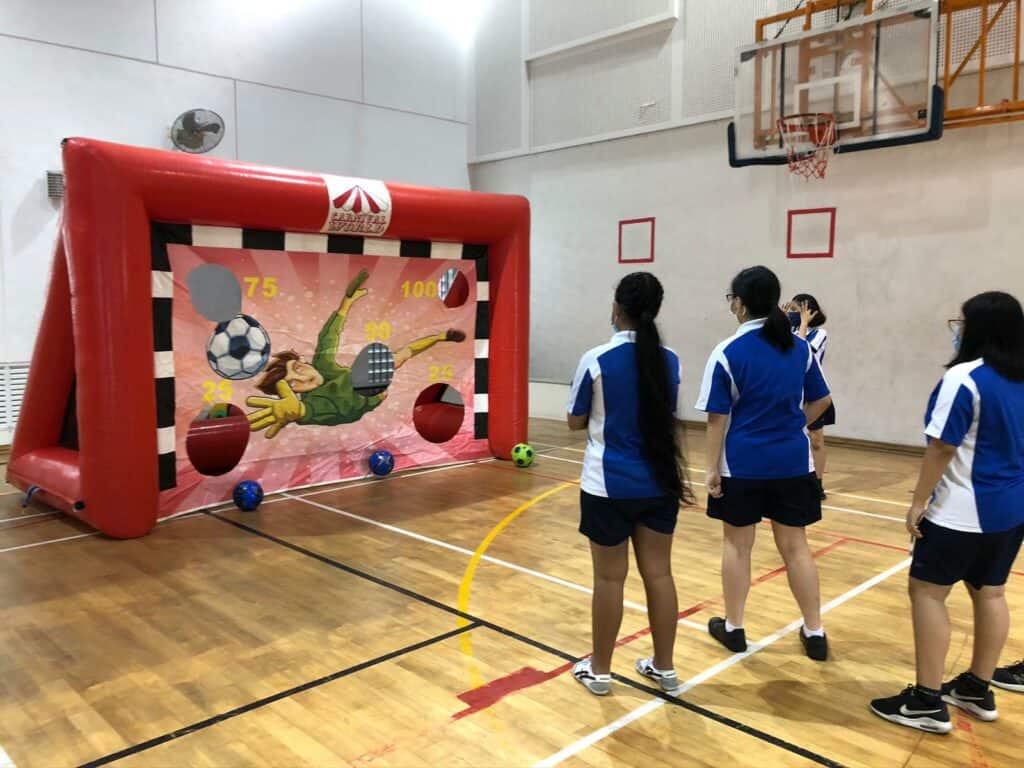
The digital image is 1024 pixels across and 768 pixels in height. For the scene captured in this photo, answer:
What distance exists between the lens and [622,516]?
8.95ft

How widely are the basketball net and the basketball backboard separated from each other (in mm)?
71

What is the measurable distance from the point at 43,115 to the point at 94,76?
2.24 ft

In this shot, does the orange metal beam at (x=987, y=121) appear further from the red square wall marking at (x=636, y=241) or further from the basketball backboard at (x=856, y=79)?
the red square wall marking at (x=636, y=241)

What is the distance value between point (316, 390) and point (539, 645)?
11.3 feet

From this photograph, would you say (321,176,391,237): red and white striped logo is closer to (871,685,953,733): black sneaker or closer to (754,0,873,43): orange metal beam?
(754,0,873,43): orange metal beam

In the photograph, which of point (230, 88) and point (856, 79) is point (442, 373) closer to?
point (856, 79)

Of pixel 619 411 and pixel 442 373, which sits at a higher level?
pixel 619 411

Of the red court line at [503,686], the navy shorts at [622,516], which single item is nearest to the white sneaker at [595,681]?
the red court line at [503,686]

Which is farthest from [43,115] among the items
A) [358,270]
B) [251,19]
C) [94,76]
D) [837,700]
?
[837,700]

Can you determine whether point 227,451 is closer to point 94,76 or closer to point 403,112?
point 94,76

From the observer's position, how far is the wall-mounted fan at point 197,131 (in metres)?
8.13

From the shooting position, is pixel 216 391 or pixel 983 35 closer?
pixel 216 391

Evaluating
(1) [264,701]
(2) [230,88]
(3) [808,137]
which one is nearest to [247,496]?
(1) [264,701]

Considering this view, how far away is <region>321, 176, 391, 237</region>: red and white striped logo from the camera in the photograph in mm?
5941
